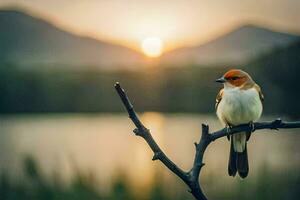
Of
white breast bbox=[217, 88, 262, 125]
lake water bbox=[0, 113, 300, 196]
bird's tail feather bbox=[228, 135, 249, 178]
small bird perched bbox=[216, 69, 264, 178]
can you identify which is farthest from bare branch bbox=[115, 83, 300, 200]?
lake water bbox=[0, 113, 300, 196]

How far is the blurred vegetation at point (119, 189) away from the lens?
6965 millimetres

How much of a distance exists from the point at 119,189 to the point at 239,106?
444 centimetres

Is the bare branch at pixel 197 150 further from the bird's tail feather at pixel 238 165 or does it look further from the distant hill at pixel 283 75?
the distant hill at pixel 283 75

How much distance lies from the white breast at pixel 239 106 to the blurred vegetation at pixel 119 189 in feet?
12.4

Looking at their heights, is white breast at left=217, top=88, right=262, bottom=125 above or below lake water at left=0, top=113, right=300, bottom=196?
below

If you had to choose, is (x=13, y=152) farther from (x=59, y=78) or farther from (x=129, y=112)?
(x=59, y=78)

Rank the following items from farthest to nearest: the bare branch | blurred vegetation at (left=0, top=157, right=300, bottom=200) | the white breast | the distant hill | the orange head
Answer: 1. the distant hill
2. blurred vegetation at (left=0, top=157, right=300, bottom=200)
3. the orange head
4. the white breast
5. the bare branch

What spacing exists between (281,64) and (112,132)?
5010 mm

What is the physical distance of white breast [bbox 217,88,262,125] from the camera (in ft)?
9.06

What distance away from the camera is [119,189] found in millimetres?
7152

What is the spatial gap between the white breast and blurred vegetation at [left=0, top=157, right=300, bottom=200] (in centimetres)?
379

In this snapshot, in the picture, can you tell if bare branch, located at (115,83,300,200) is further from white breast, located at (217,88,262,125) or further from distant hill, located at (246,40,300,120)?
distant hill, located at (246,40,300,120)


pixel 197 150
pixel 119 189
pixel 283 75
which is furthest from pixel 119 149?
pixel 197 150

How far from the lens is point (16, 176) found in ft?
24.7
